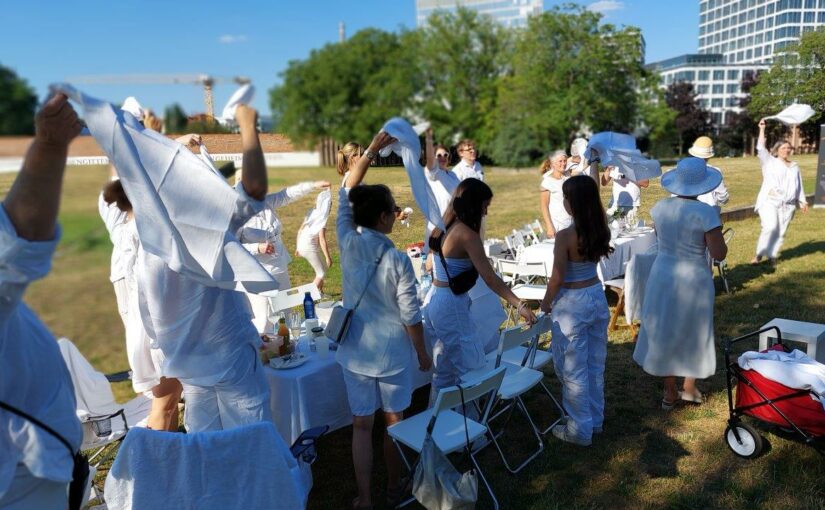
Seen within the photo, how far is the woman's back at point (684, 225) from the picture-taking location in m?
3.63

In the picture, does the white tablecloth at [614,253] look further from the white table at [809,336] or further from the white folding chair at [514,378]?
the white folding chair at [514,378]

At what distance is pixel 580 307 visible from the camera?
3400 millimetres

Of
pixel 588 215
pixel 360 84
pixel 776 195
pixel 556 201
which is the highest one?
pixel 360 84

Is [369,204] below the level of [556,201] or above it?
above

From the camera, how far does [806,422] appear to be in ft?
9.43

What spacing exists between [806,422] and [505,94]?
252 inches

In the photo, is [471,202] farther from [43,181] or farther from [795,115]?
[795,115]

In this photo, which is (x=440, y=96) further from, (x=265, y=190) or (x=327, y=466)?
(x=265, y=190)

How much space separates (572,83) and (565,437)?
2764 centimetres

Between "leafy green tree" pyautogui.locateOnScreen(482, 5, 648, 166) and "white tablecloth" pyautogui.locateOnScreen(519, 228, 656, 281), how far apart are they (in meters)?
3.16

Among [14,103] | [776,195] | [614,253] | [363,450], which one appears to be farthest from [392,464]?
[776,195]

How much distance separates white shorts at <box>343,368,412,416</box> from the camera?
2.82 m

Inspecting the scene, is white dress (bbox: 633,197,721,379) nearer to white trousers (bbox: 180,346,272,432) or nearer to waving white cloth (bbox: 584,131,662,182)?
waving white cloth (bbox: 584,131,662,182)

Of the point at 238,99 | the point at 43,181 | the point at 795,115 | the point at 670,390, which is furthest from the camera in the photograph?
the point at 795,115
